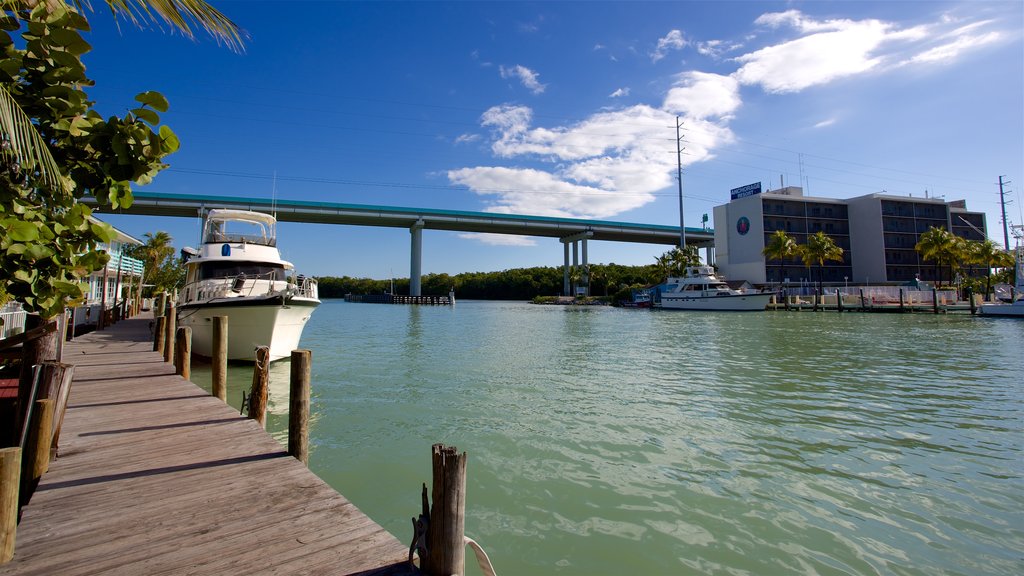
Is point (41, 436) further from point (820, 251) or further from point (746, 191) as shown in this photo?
point (746, 191)

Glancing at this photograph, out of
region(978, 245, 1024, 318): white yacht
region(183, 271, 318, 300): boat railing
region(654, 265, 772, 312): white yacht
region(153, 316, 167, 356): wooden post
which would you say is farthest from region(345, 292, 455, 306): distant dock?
region(153, 316, 167, 356): wooden post

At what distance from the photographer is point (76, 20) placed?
2.70m

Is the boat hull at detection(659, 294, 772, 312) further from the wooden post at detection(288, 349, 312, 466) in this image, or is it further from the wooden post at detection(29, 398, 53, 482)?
the wooden post at detection(29, 398, 53, 482)

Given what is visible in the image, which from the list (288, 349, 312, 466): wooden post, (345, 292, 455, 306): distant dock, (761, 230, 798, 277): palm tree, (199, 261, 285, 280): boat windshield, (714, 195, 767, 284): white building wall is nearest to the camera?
(288, 349, 312, 466): wooden post

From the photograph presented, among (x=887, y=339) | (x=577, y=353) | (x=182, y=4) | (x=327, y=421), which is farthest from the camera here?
(x=887, y=339)

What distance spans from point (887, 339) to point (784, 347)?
6.64 meters

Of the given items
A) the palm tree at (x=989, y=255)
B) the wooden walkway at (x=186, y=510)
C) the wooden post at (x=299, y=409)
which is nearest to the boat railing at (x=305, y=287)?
the wooden walkway at (x=186, y=510)

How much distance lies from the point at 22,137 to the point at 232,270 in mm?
14827

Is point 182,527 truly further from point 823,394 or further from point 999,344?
point 999,344

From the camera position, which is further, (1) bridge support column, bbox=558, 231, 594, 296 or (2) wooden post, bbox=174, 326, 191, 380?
(1) bridge support column, bbox=558, 231, 594, 296

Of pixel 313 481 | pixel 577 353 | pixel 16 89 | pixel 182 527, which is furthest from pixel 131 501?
pixel 577 353

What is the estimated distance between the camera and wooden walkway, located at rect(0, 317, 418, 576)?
2.90m

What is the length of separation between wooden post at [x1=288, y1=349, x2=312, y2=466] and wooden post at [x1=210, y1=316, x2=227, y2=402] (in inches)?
150

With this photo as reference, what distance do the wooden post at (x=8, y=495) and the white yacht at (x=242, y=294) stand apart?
11.6 m
